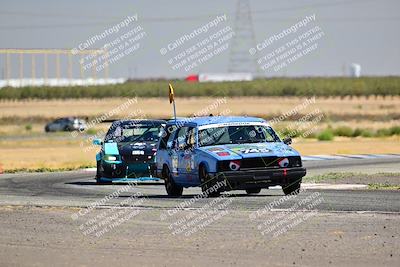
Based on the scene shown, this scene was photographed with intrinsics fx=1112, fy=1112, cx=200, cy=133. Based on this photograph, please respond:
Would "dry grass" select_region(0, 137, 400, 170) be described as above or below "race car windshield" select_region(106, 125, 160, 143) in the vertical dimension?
below

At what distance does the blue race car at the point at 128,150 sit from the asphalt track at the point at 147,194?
344 mm

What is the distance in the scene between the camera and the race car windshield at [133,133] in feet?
82.5

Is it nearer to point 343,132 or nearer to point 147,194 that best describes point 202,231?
point 147,194

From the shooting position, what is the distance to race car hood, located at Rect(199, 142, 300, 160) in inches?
738

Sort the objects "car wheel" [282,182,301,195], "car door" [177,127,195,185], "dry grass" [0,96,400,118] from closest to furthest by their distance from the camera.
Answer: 1. "car wheel" [282,182,301,195]
2. "car door" [177,127,195,185]
3. "dry grass" [0,96,400,118]

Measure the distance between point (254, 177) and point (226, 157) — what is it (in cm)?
58

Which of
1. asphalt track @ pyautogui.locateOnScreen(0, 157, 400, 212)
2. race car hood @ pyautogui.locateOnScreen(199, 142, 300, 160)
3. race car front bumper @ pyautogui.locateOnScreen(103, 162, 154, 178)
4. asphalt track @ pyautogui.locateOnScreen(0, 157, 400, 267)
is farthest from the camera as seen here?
race car front bumper @ pyautogui.locateOnScreen(103, 162, 154, 178)

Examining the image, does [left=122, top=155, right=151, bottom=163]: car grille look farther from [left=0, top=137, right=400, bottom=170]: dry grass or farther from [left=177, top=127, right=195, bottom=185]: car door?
[left=0, top=137, right=400, bottom=170]: dry grass

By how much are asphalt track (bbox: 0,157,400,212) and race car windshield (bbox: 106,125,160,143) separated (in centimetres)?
106

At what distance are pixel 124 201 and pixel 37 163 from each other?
Result: 19264mm

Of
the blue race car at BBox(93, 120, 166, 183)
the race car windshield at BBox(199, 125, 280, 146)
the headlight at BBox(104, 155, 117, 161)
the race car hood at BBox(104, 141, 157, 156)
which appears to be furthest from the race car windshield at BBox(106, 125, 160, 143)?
the race car windshield at BBox(199, 125, 280, 146)

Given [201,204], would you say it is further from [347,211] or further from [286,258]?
[286,258]

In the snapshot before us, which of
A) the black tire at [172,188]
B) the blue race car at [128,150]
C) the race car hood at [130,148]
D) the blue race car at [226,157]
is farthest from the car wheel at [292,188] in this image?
the race car hood at [130,148]

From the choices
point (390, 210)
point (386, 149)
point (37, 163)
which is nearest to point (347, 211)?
point (390, 210)
